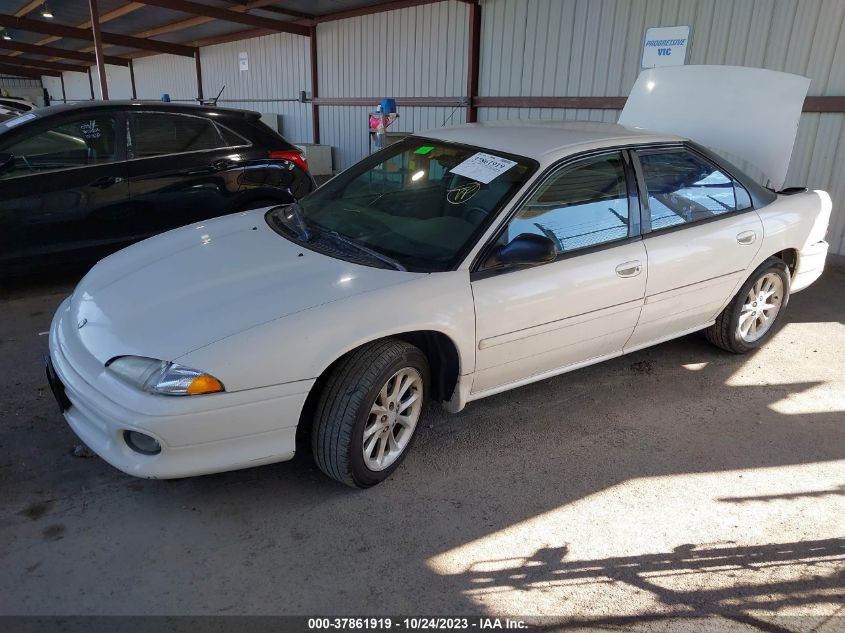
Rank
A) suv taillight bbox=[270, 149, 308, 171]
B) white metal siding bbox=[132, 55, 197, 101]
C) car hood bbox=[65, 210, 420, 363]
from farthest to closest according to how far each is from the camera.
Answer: white metal siding bbox=[132, 55, 197, 101]
suv taillight bbox=[270, 149, 308, 171]
car hood bbox=[65, 210, 420, 363]

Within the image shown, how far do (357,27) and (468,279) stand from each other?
1108 centimetres

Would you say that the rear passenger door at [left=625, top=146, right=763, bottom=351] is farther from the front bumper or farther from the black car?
the black car

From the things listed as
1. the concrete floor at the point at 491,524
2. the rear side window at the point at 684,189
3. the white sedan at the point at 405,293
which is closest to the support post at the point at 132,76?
the concrete floor at the point at 491,524

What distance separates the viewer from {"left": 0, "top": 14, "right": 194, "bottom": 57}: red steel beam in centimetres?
1616

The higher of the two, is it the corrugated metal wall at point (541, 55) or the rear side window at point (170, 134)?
the corrugated metal wall at point (541, 55)

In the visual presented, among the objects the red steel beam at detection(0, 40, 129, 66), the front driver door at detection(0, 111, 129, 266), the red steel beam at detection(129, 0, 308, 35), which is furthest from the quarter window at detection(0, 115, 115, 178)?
the red steel beam at detection(0, 40, 129, 66)

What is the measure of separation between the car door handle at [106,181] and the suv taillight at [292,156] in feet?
4.62

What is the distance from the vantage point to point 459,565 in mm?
2441

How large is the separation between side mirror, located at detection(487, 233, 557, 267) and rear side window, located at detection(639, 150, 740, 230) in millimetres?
1007

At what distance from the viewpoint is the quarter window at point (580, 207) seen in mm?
3145

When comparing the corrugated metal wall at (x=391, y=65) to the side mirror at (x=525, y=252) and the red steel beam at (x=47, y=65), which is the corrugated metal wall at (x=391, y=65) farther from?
the red steel beam at (x=47, y=65)

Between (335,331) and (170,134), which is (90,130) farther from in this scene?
(335,331)

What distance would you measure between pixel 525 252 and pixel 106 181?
3944mm

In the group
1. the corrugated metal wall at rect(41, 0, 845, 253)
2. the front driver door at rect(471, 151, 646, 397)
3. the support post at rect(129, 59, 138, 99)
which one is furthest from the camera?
the support post at rect(129, 59, 138, 99)
